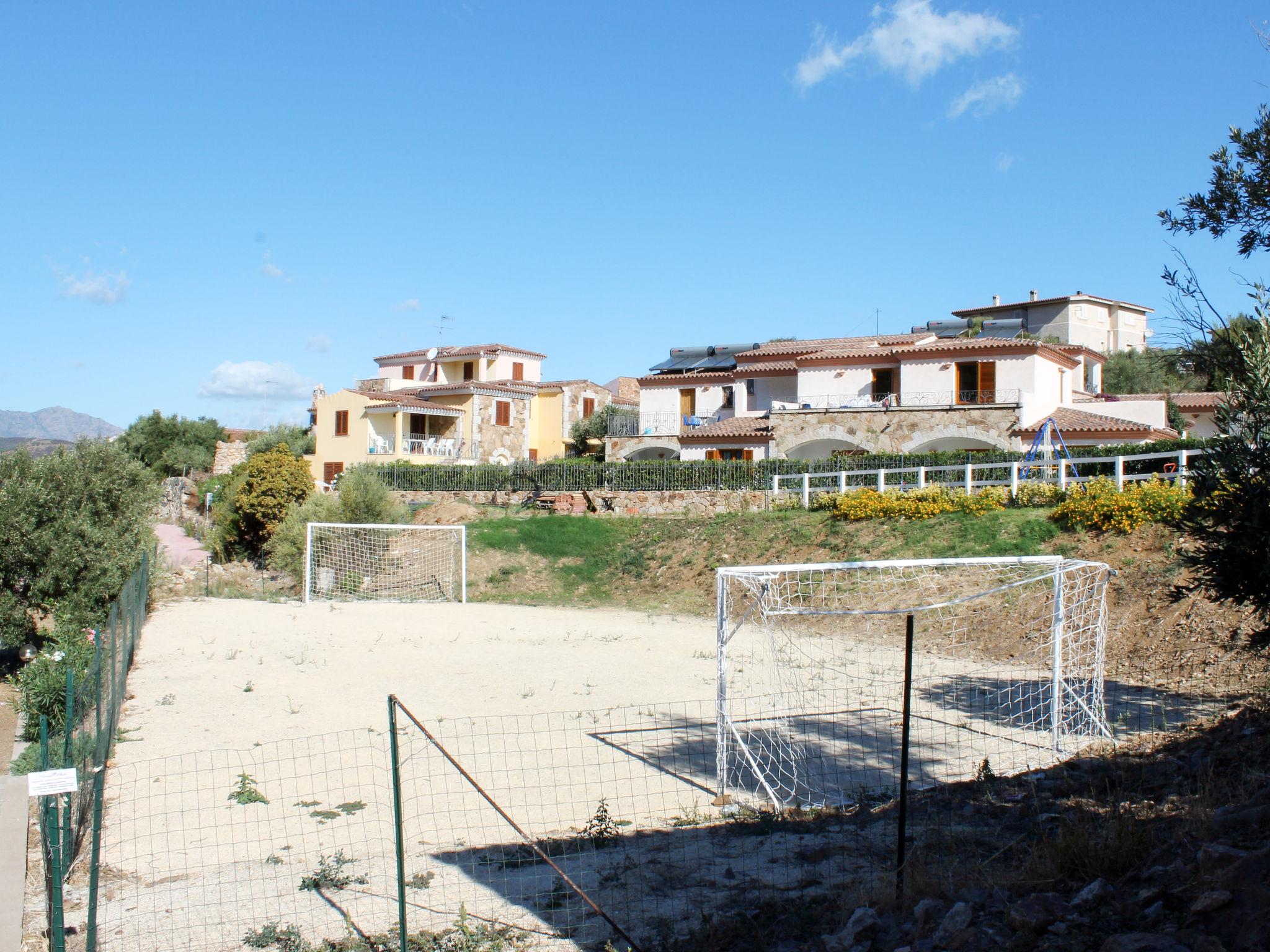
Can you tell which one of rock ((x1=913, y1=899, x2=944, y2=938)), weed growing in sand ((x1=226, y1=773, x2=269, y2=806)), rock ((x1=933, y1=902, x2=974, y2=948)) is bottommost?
weed growing in sand ((x1=226, y1=773, x2=269, y2=806))

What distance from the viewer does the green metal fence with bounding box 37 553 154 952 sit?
509 centimetres

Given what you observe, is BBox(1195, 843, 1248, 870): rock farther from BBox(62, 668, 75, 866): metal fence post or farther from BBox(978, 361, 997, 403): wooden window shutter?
BBox(978, 361, 997, 403): wooden window shutter

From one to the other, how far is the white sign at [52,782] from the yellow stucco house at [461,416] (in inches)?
1384

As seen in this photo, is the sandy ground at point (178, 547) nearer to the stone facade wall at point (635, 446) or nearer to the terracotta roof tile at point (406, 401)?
the terracotta roof tile at point (406, 401)

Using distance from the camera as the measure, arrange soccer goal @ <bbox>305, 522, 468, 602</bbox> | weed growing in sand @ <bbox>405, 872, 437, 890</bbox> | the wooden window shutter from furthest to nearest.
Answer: the wooden window shutter, soccer goal @ <bbox>305, 522, 468, 602</bbox>, weed growing in sand @ <bbox>405, 872, 437, 890</bbox>

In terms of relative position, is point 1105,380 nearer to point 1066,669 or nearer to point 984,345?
point 984,345

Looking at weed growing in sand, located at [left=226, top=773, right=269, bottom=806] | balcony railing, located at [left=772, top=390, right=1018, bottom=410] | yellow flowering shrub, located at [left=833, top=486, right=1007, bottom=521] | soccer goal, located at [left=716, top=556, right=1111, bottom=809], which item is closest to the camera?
weed growing in sand, located at [left=226, top=773, right=269, bottom=806]

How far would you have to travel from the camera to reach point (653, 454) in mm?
43438

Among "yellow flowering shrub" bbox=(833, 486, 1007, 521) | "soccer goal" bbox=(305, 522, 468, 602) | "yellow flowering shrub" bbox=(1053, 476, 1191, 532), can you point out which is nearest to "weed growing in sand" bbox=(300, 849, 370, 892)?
"yellow flowering shrub" bbox=(1053, 476, 1191, 532)

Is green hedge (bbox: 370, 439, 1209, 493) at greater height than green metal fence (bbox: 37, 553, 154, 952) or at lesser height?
greater

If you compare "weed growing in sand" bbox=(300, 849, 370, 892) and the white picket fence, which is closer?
"weed growing in sand" bbox=(300, 849, 370, 892)

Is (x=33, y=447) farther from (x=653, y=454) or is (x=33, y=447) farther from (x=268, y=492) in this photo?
(x=653, y=454)

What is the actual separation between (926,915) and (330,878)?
12.8 ft

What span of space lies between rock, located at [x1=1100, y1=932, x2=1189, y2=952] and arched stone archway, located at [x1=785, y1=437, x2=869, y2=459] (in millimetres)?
31967
